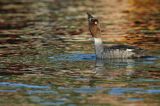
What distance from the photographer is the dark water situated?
13102mm

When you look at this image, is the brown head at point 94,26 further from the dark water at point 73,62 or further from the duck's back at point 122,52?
the duck's back at point 122,52

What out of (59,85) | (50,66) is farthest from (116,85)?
(50,66)

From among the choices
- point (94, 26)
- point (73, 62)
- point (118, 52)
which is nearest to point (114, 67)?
point (73, 62)

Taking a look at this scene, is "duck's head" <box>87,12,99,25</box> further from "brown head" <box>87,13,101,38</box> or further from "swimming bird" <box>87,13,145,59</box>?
"swimming bird" <box>87,13,145,59</box>

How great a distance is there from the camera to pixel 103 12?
3170 centimetres

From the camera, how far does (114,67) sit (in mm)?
16578

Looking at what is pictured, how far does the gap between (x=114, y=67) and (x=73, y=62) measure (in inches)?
51.8

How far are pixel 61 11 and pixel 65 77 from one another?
18.2 meters

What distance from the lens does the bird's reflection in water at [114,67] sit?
51.4 ft

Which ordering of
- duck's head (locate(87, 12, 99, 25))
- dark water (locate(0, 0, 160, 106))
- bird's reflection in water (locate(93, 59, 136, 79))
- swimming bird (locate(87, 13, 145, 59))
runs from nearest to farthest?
dark water (locate(0, 0, 160, 106)) < bird's reflection in water (locate(93, 59, 136, 79)) < swimming bird (locate(87, 13, 145, 59)) < duck's head (locate(87, 12, 99, 25))

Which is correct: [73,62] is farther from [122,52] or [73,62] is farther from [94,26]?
[94,26]

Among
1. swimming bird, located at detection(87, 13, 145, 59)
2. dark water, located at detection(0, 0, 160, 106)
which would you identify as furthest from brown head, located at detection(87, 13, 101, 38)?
dark water, located at detection(0, 0, 160, 106)

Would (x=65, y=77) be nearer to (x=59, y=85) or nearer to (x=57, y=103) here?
(x=59, y=85)

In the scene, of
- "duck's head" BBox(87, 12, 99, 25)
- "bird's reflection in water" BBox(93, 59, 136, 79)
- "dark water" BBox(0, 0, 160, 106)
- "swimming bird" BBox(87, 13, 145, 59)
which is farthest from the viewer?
"duck's head" BBox(87, 12, 99, 25)
